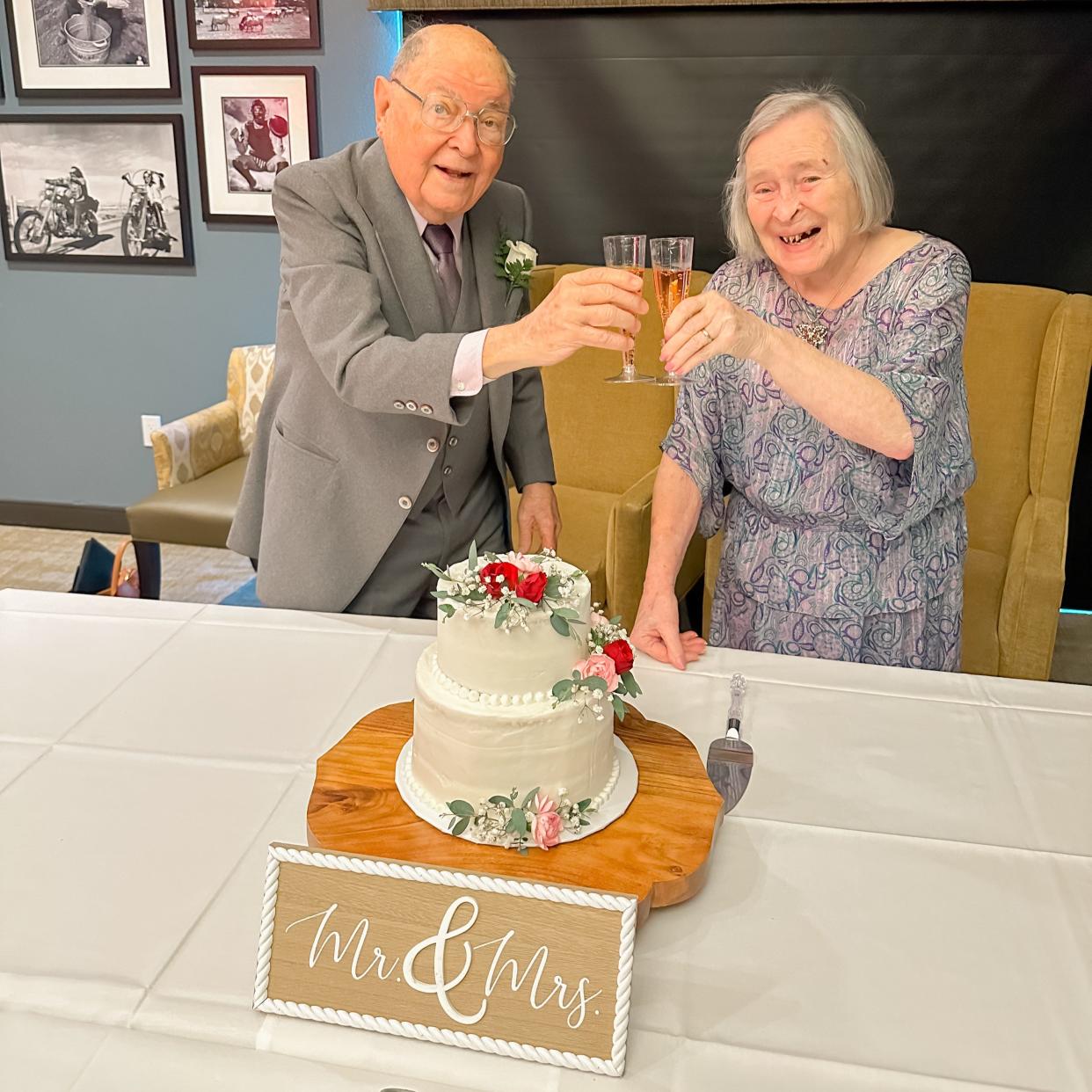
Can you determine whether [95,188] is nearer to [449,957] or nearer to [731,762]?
[731,762]

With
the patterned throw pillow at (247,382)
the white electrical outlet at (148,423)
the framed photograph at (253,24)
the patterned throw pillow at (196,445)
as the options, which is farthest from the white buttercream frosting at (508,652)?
the white electrical outlet at (148,423)

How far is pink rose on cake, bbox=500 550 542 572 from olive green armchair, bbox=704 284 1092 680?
1.70 meters

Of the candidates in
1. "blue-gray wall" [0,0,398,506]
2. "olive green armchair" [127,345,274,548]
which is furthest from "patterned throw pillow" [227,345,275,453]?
"blue-gray wall" [0,0,398,506]

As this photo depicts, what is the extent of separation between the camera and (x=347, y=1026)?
99 centimetres

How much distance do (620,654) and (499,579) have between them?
163mm

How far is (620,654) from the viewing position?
46.9 inches

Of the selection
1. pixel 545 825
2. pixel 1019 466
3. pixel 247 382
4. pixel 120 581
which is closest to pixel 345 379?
pixel 545 825

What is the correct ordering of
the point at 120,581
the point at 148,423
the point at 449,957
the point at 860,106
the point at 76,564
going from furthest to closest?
the point at 148,423
the point at 76,564
the point at 860,106
the point at 120,581
the point at 449,957

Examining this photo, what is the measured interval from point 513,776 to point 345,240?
1.05 m

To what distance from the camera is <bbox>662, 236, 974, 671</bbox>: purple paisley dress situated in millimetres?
1795

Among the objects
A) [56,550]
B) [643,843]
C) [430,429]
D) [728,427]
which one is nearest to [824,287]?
[728,427]

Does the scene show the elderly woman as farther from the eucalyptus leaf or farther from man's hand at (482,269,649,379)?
the eucalyptus leaf

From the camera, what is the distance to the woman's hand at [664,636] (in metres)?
1.70

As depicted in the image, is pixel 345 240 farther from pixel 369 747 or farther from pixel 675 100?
pixel 675 100
